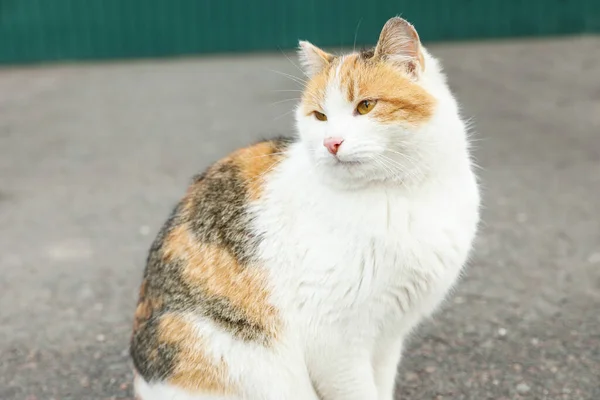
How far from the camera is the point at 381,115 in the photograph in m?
2.38

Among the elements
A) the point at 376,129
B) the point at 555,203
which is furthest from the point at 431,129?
the point at 555,203

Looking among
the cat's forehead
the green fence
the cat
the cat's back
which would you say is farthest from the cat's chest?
the green fence

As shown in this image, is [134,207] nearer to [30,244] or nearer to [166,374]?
[30,244]

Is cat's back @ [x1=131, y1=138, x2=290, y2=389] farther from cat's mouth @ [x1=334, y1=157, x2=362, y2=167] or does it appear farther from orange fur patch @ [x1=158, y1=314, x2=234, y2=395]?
cat's mouth @ [x1=334, y1=157, x2=362, y2=167]

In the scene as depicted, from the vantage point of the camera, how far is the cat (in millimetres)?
2428

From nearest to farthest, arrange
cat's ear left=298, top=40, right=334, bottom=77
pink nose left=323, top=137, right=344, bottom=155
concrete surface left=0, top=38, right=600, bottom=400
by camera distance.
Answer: pink nose left=323, top=137, right=344, bottom=155, cat's ear left=298, top=40, right=334, bottom=77, concrete surface left=0, top=38, right=600, bottom=400

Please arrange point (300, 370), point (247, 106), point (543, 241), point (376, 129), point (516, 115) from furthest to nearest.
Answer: point (247, 106) → point (516, 115) → point (543, 241) → point (300, 370) → point (376, 129)

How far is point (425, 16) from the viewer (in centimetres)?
925

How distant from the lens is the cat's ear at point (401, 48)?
243 cm

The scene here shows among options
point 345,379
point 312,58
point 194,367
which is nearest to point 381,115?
point 312,58

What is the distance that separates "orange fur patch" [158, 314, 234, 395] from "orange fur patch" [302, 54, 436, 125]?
821mm

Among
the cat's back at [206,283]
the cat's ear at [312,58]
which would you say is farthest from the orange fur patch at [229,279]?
the cat's ear at [312,58]

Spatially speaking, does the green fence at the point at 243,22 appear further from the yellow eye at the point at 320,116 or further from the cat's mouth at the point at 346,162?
the cat's mouth at the point at 346,162

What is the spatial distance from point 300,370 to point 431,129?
869 mm
